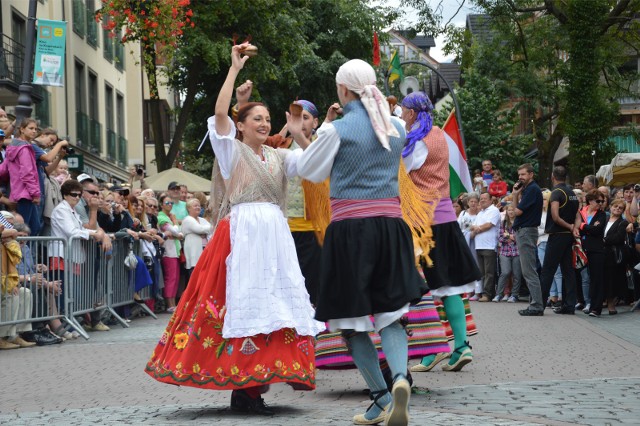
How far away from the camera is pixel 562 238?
51.5 feet

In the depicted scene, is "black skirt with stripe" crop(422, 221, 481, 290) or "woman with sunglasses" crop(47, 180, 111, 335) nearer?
"black skirt with stripe" crop(422, 221, 481, 290)

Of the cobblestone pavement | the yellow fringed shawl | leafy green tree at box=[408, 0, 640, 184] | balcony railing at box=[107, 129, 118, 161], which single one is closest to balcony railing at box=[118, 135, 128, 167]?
balcony railing at box=[107, 129, 118, 161]

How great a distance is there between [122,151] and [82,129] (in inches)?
305

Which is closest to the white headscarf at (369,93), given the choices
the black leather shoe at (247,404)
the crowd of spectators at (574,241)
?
the black leather shoe at (247,404)

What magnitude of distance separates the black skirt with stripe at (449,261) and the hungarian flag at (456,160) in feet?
3.94

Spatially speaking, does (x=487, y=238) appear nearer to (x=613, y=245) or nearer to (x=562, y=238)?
(x=613, y=245)

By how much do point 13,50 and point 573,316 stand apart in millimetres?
18101

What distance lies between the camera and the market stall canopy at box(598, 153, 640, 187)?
70.6 feet

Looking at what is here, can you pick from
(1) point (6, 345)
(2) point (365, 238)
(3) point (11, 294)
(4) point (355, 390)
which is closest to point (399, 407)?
(2) point (365, 238)

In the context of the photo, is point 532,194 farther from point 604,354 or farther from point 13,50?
point 13,50

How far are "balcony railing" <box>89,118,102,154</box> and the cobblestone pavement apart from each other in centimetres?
2811

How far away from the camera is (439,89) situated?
8725 centimetres

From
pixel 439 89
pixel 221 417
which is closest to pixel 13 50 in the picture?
pixel 221 417

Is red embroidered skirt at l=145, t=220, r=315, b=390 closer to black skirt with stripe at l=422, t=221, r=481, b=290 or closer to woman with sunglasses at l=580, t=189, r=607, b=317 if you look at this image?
black skirt with stripe at l=422, t=221, r=481, b=290
